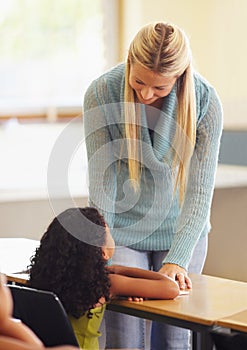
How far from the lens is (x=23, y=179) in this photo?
4348mm

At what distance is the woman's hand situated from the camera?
7.50ft

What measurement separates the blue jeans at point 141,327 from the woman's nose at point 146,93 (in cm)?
47

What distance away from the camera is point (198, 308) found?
2.06 metres

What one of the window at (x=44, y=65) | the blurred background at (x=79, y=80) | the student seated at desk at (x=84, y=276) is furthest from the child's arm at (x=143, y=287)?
the window at (x=44, y=65)

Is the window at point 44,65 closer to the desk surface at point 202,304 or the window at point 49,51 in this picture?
the window at point 49,51

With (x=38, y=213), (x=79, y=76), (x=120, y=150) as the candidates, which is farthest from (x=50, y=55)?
(x=120, y=150)

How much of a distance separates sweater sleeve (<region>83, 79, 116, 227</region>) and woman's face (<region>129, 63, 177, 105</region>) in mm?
140

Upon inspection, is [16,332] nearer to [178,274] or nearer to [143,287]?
[143,287]

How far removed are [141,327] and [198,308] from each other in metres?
0.42

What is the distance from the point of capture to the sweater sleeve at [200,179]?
237 cm

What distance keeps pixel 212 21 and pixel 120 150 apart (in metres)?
2.43

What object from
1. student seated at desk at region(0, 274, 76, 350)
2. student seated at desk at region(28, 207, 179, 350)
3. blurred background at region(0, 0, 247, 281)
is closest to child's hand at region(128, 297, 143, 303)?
student seated at desk at region(28, 207, 179, 350)

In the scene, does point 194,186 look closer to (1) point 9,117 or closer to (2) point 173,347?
(2) point 173,347

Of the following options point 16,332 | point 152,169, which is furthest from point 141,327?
point 16,332
